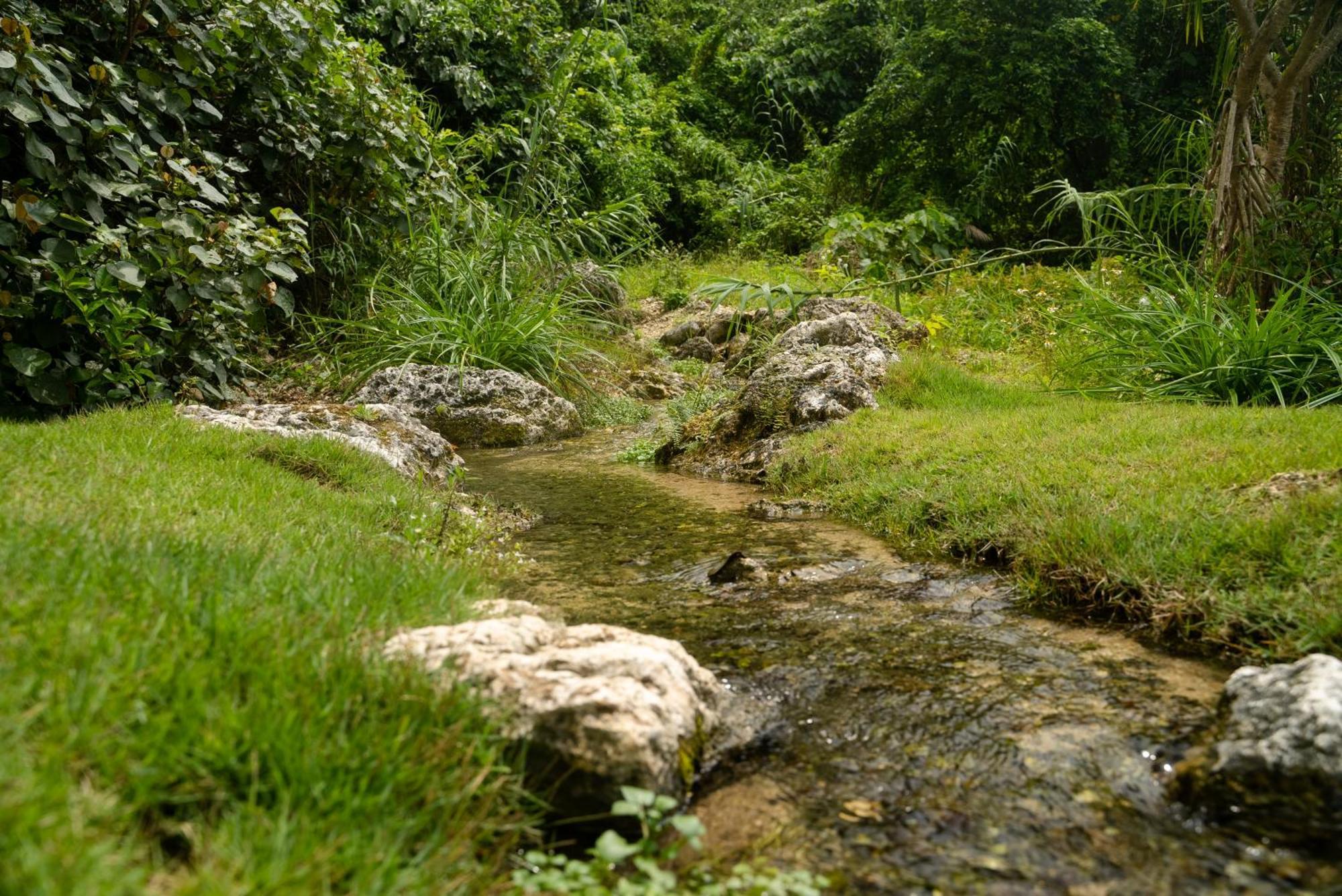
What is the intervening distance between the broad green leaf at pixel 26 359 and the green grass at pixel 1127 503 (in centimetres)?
443

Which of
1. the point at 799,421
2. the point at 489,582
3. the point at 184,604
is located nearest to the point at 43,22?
the point at 489,582

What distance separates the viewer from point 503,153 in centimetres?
1430

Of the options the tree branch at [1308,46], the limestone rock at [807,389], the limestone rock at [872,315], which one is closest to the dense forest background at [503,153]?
the tree branch at [1308,46]

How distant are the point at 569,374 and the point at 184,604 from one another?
7.18m

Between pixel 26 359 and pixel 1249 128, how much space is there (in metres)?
8.27

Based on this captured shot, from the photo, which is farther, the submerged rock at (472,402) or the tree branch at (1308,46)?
the submerged rock at (472,402)

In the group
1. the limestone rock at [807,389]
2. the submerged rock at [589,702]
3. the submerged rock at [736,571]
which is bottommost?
the limestone rock at [807,389]

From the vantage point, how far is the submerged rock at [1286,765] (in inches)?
78.6

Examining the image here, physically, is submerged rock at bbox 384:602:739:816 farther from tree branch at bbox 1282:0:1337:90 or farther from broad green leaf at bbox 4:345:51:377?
tree branch at bbox 1282:0:1337:90

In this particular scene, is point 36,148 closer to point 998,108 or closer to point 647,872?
point 647,872

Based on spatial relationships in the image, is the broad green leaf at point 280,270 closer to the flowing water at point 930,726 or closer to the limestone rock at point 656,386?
the flowing water at point 930,726

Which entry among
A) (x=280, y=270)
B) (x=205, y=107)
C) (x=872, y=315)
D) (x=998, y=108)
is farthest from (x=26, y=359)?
(x=998, y=108)

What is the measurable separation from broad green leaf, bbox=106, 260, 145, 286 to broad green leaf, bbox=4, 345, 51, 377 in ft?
1.95

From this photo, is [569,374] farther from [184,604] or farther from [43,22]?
[184,604]
